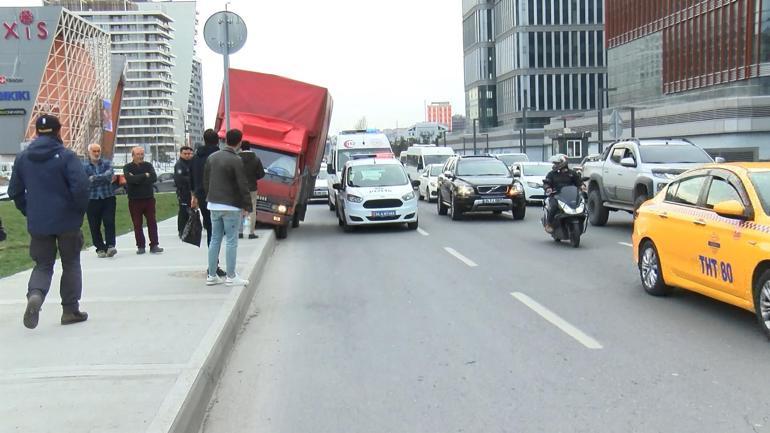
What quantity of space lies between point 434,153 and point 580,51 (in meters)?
66.3

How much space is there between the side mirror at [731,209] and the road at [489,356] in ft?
3.54

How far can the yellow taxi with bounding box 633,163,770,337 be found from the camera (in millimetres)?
6590

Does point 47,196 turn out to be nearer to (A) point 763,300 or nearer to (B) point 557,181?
(A) point 763,300

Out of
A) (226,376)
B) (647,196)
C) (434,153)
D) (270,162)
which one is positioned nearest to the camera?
(226,376)

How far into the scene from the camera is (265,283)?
10586 millimetres

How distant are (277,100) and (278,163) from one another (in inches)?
62.5

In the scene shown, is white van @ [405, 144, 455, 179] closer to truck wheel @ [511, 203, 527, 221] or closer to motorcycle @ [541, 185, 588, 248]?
truck wheel @ [511, 203, 527, 221]

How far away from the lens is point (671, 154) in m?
16.5

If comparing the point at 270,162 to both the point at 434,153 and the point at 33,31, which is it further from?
the point at 33,31

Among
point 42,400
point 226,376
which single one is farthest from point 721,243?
point 42,400

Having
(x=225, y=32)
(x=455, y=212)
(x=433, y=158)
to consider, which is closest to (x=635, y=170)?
(x=455, y=212)

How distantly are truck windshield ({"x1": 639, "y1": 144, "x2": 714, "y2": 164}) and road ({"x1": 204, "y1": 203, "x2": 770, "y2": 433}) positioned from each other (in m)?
5.61

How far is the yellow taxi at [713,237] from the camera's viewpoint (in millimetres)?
6590

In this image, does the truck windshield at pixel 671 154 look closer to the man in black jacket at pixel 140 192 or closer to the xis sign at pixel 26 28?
the man in black jacket at pixel 140 192
